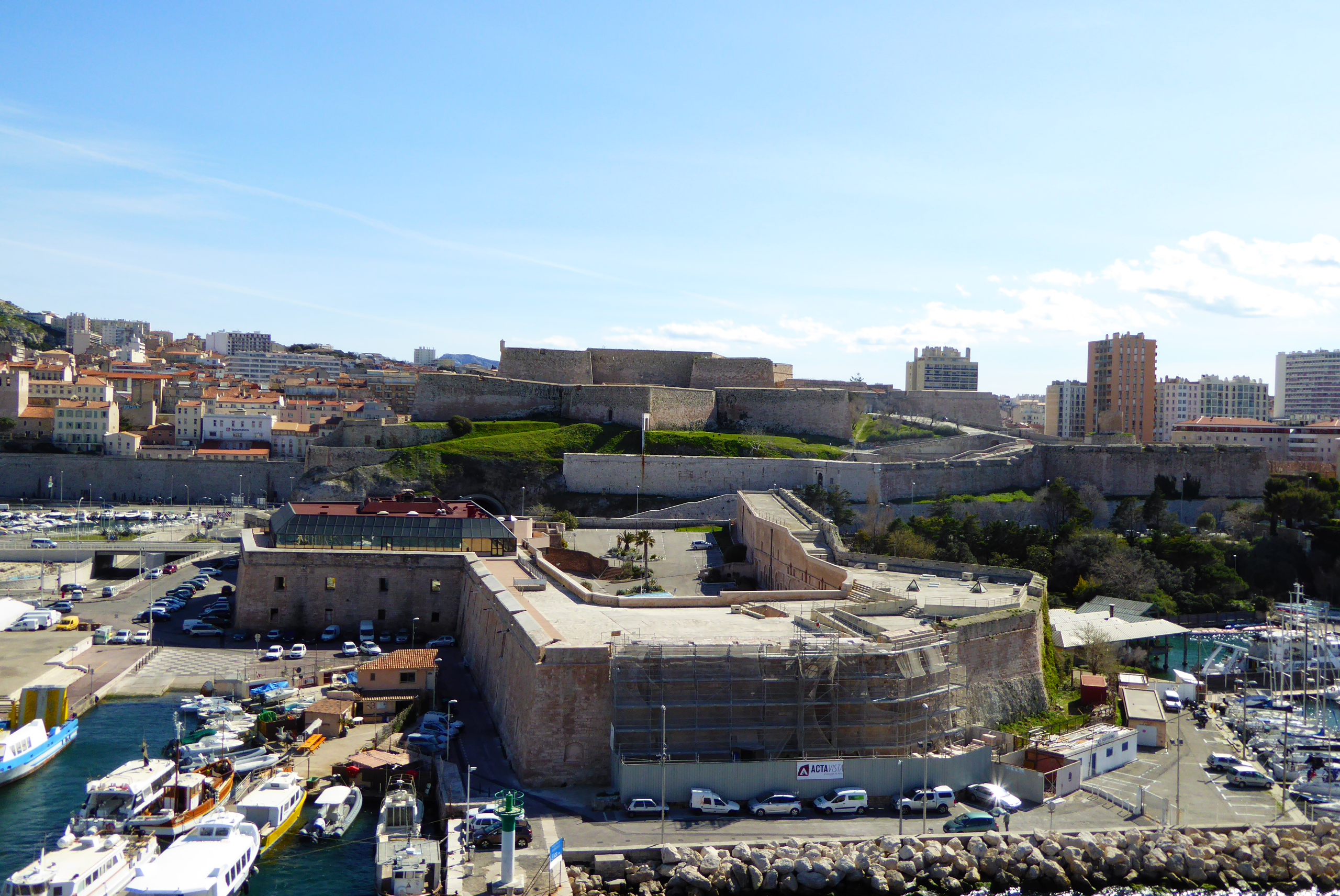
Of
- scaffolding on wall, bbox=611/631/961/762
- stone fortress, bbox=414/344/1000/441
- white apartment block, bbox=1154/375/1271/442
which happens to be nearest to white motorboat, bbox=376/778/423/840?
scaffolding on wall, bbox=611/631/961/762

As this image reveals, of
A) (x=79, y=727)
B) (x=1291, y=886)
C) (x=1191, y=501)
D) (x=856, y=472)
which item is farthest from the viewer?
(x=1191, y=501)

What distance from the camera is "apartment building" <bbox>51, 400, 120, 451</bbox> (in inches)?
2508

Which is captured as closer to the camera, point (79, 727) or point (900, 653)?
point (900, 653)

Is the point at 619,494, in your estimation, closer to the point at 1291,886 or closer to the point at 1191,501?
the point at 1191,501

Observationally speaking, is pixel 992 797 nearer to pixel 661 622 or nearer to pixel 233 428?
pixel 661 622

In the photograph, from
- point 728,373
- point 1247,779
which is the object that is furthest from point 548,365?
point 1247,779

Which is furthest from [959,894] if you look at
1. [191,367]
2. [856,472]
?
[191,367]

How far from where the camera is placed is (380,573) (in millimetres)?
31219

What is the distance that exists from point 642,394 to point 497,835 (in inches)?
1434

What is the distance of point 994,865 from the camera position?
55.5 feet

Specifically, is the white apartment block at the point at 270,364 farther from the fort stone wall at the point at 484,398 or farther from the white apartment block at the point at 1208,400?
the white apartment block at the point at 1208,400

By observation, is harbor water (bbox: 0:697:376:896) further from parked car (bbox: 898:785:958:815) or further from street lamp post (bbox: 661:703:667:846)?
parked car (bbox: 898:785:958:815)

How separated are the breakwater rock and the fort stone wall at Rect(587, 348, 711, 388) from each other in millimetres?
42381

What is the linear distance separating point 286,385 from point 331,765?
7461cm
